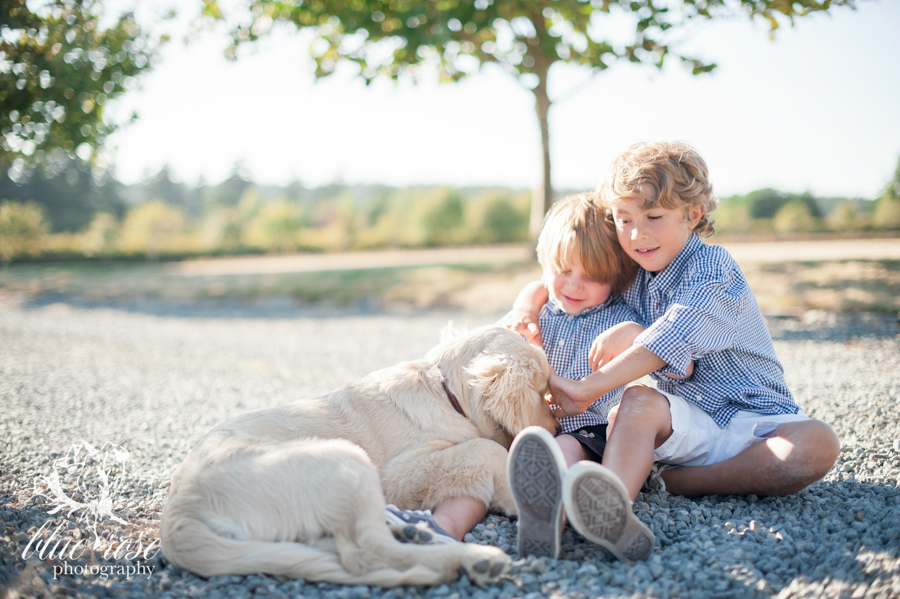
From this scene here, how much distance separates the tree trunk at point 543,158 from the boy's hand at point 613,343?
31.4 feet

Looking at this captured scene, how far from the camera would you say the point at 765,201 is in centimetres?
1639

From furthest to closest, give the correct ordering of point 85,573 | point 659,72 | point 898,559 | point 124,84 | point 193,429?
point 124,84 < point 659,72 < point 193,429 < point 85,573 < point 898,559

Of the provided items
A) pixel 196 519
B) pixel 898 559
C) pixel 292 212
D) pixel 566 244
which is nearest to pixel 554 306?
pixel 566 244

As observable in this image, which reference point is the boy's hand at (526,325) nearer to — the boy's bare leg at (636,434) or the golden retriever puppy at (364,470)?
the golden retriever puppy at (364,470)

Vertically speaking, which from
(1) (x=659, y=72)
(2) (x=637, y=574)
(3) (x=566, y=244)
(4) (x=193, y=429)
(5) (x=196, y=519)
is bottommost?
(4) (x=193, y=429)

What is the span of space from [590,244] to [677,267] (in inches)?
19.8

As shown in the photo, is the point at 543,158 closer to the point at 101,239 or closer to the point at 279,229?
the point at 279,229

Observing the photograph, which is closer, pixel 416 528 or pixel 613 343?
pixel 416 528

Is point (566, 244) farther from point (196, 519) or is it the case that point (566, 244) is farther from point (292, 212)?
point (292, 212)

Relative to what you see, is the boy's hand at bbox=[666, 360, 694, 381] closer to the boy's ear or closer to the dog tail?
the boy's ear

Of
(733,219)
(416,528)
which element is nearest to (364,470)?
(416,528)

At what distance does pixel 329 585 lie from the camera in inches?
82.2

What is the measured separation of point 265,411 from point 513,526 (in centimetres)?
138

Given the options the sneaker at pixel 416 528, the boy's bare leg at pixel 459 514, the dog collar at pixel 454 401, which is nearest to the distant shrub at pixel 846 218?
the dog collar at pixel 454 401
